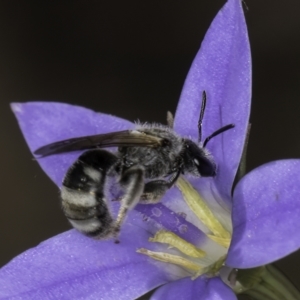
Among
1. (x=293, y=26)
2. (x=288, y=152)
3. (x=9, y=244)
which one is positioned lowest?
(x=9, y=244)

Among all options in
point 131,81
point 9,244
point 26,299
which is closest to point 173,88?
point 131,81

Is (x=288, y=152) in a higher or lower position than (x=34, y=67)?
lower

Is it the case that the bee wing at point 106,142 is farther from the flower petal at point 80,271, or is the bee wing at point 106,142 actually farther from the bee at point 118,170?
the flower petal at point 80,271

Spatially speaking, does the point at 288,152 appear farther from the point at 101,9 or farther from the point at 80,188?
the point at 80,188

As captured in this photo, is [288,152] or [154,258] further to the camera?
[288,152]

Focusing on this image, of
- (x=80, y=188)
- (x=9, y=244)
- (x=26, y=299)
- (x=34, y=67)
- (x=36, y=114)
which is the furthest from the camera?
(x=34, y=67)

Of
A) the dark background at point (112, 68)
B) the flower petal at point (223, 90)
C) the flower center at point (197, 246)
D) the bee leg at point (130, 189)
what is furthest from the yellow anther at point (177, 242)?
the dark background at point (112, 68)

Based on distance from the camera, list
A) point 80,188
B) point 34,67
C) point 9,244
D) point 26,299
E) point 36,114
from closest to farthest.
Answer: point 80,188
point 26,299
point 36,114
point 9,244
point 34,67

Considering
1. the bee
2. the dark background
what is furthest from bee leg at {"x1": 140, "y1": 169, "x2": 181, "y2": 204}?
the dark background
